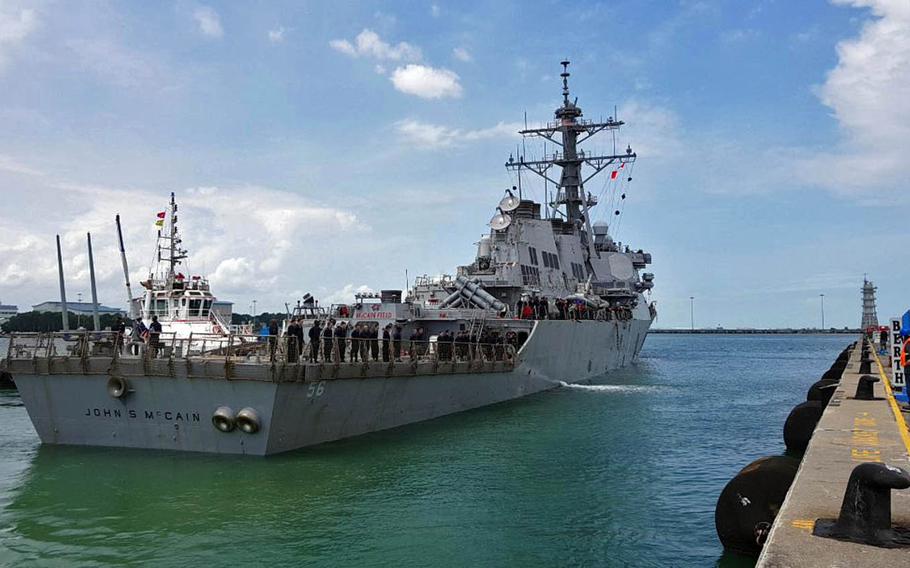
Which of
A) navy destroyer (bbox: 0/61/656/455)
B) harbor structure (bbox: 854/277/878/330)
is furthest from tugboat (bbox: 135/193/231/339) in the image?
harbor structure (bbox: 854/277/878/330)

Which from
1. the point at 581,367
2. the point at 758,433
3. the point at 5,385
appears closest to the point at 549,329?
the point at 581,367

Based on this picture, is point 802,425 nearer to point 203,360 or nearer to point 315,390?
point 315,390

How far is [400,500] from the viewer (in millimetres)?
12531

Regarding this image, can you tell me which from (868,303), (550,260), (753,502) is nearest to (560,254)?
(550,260)

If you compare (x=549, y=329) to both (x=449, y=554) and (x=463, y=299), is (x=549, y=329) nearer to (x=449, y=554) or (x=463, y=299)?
(x=463, y=299)

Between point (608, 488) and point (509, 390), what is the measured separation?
39.9 ft

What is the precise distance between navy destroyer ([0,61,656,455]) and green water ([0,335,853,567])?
58cm

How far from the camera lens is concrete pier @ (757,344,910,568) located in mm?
4934

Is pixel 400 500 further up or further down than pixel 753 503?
further down

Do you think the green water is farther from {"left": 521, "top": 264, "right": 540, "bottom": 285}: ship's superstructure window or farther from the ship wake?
{"left": 521, "top": 264, "right": 540, "bottom": 285}: ship's superstructure window

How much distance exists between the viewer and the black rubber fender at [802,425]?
15102 millimetres

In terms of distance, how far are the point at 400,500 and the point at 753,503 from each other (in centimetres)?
582

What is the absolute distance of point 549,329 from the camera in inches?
1100

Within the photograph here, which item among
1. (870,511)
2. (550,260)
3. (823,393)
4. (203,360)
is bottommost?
(823,393)
